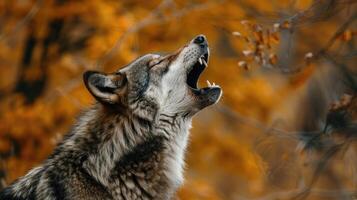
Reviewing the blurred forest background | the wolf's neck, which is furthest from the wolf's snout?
the blurred forest background

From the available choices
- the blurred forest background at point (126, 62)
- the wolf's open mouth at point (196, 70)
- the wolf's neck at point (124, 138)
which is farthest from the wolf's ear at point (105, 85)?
the blurred forest background at point (126, 62)

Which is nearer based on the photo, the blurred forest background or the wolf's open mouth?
the wolf's open mouth

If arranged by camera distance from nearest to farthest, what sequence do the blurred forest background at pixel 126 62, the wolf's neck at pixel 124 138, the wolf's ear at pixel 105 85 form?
the wolf's ear at pixel 105 85, the wolf's neck at pixel 124 138, the blurred forest background at pixel 126 62

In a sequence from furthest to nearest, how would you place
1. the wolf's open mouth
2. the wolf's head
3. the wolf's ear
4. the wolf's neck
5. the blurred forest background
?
the blurred forest background, the wolf's open mouth, the wolf's head, the wolf's neck, the wolf's ear

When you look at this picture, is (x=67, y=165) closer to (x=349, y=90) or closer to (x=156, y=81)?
(x=156, y=81)

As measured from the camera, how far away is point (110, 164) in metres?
6.47

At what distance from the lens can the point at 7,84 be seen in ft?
50.5

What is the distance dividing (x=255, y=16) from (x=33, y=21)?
6.71 m

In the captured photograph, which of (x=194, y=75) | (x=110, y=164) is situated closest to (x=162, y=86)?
(x=194, y=75)

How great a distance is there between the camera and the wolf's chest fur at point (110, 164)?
632 cm

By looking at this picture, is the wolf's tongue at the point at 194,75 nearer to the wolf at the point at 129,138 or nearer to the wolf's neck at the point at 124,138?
the wolf at the point at 129,138

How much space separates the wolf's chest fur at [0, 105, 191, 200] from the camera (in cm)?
632

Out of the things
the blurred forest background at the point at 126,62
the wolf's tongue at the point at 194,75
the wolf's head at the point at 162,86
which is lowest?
the wolf's head at the point at 162,86

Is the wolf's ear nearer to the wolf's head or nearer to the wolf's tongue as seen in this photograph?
the wolf's head
